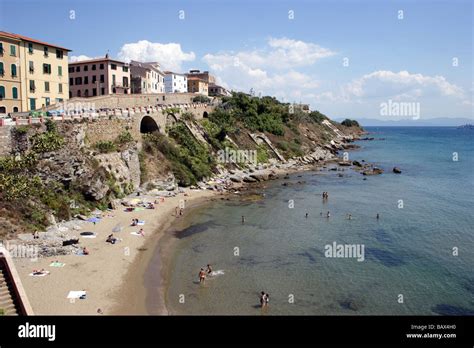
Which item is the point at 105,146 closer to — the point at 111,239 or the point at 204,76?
the point at 111,239

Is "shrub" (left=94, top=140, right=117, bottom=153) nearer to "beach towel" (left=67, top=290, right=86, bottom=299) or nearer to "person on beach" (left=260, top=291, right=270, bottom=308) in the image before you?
"beach towel" (left=67, top=290, right=86, bottom=299)

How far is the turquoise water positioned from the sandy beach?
2.57 metres

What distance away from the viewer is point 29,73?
50.7 metres

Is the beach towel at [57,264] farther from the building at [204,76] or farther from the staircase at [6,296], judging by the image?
the building at [204,76]

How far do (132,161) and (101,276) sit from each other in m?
24.7

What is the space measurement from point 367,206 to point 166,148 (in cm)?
2967

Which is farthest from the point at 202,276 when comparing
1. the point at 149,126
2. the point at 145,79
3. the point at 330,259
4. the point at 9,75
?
the point at 145,79

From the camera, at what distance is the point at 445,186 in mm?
63750

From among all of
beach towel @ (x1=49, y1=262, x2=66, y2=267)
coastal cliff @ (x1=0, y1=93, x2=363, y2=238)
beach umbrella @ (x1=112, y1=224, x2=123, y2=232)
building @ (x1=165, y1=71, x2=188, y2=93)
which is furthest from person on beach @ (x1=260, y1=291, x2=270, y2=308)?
building @ (x1=165, y1=71, x2=188, y2=93)

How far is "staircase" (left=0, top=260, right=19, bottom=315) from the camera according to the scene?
17203mm

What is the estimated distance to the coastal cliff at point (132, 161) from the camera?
110 feet
